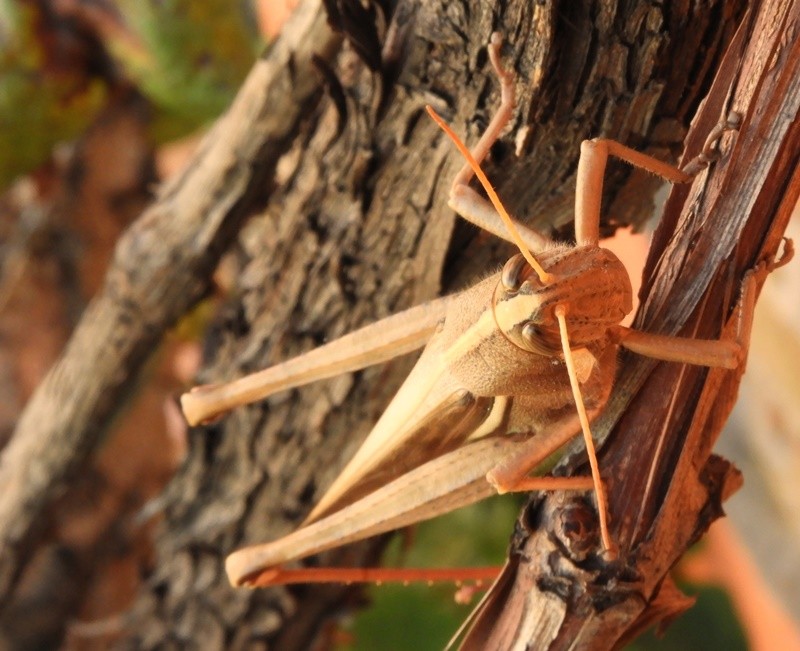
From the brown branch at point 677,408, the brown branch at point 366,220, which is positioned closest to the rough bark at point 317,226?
the brown branch at point 366,220

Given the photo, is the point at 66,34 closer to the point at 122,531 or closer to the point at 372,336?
the point at 122,531

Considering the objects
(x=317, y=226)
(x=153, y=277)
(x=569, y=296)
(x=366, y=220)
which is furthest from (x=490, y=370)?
(x=153, y=277)

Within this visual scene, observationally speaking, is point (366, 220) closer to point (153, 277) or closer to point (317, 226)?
point (317, 226)

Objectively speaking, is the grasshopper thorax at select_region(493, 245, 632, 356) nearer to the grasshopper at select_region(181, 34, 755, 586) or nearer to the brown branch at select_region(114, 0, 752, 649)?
the grasshopper at select_region(181, 34, 755, 586)

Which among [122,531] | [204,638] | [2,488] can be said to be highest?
[2,488]

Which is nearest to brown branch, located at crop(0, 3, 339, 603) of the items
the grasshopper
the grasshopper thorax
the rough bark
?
the rough bark

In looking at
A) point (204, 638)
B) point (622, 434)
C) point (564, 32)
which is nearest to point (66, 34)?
point (204, 638)
